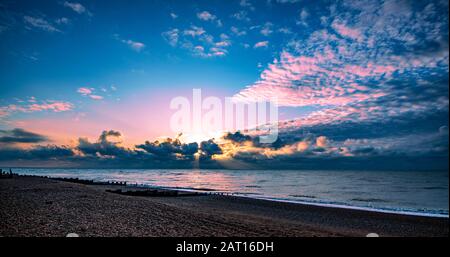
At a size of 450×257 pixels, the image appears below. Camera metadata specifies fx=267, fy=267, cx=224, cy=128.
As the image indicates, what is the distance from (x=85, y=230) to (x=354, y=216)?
22.7 m

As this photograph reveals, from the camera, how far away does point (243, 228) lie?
14797 millimetres

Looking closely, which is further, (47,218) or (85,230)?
(47,218)

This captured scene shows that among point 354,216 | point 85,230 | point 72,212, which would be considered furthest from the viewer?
point 354,216

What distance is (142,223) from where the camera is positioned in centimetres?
1415
